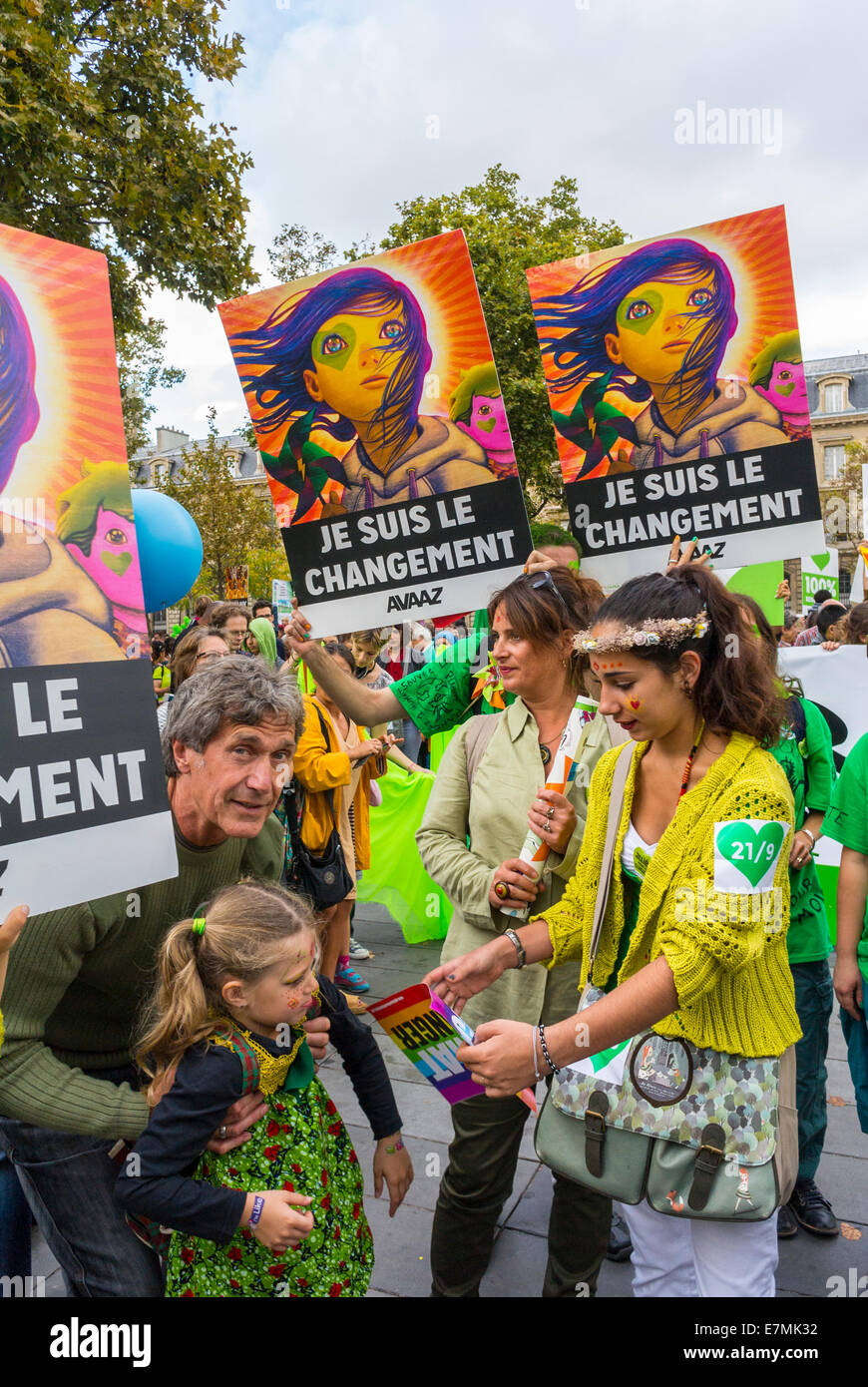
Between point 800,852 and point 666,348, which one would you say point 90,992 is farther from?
point 666,348

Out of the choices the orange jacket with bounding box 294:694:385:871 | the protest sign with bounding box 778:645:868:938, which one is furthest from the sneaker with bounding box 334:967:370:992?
the protest sign with bounding box 778:645:868:938

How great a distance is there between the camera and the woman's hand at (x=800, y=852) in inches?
121

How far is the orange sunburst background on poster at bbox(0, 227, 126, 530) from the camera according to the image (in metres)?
1.64

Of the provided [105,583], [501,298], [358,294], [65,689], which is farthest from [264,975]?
[501,298]

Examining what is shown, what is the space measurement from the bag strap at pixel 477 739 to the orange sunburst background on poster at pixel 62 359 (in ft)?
4.22

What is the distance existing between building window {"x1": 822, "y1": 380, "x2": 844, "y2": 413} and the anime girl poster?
58797 millimetres

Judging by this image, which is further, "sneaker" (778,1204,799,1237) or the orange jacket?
the orange jacket

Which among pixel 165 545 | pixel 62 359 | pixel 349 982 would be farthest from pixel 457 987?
pixel 165 545

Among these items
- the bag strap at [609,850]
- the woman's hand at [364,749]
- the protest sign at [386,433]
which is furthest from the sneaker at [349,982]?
the bag strap at [609,850]

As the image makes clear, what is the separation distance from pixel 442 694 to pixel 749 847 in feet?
4.35

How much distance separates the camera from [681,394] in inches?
112

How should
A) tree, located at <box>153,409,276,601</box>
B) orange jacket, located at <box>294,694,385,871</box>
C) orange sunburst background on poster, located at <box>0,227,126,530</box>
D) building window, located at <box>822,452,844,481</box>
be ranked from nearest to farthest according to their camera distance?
orange sunburst background on poster, located at <box>0,227,126,530</box>, orange jacket, located at <box>294,694,385,871</box>, tree, located at <box>153,409,276,601</box>, building window, located at <box>822,452,844,481</box>

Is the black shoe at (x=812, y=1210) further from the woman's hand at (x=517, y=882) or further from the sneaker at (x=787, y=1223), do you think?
the woman's hand at (x=517, y=882)

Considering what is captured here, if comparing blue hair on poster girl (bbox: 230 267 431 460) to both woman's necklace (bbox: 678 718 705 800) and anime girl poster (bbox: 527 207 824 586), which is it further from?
woman's necklace (bbox: 678 718 705 800)
